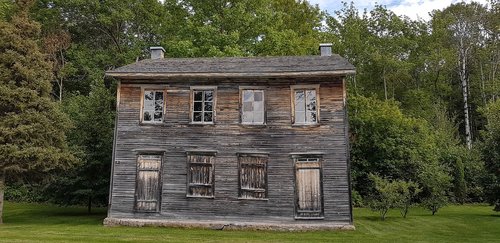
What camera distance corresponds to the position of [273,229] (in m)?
18.2

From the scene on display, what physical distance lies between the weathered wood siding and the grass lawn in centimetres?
133

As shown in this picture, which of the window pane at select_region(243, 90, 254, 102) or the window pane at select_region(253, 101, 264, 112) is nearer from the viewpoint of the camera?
the window pane at select_region(253, 101, 264, 112)

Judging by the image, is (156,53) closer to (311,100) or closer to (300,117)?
(300,117)

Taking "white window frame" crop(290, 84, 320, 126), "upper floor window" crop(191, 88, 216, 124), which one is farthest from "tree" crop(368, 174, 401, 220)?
"upper floor window" crop(191, 88, 216, 124)

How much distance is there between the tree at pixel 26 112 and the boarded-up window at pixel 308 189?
33.3ft

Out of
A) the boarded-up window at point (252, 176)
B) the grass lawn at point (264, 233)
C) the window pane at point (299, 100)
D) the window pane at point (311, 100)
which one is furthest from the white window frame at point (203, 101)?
the grass lawn at point (264, 233)

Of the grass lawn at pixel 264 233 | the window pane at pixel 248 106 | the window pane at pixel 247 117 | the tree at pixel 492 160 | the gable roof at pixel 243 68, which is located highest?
the gable roof at pixel 243 68

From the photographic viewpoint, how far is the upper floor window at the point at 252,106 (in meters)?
19.2

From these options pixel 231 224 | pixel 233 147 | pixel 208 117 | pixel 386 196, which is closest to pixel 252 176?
pixel 233 147

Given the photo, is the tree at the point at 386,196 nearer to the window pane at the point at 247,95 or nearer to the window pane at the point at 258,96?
the window pane at the point at 258,96

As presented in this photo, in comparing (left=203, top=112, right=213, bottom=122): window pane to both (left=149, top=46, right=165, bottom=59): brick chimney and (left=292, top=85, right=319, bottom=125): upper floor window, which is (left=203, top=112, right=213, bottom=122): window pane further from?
(left=149, top=46, right=165, bottom=59): brick chimney

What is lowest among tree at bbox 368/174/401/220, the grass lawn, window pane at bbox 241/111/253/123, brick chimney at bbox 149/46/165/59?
the grass lawn

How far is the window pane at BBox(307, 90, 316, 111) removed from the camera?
19.0 meters

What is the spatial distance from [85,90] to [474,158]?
112 ft
